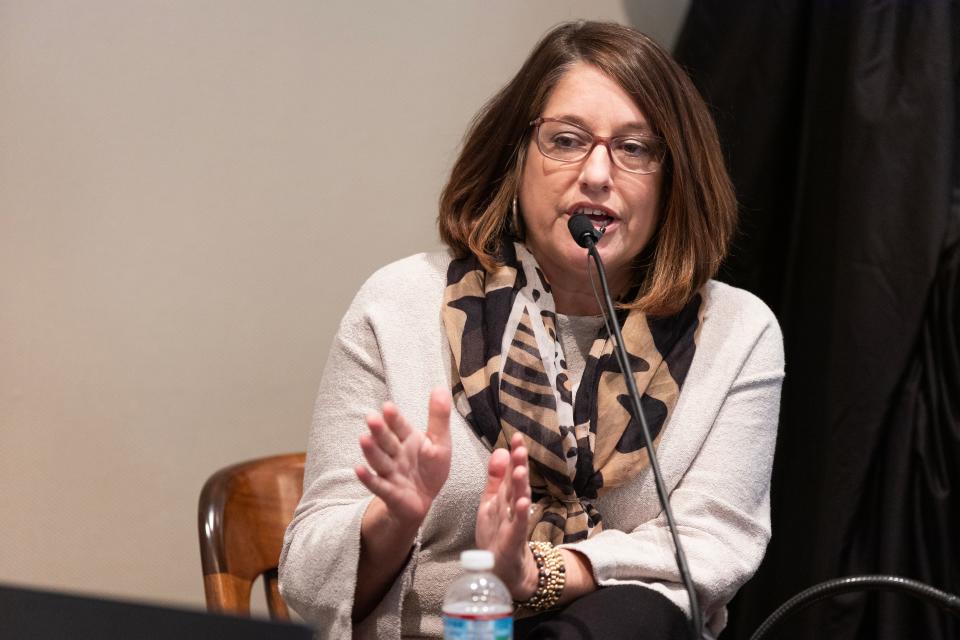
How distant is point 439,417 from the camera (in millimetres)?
1120

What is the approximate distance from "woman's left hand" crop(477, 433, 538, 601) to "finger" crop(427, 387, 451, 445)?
2.3 inches

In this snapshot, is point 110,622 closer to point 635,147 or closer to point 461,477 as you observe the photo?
point 461,477

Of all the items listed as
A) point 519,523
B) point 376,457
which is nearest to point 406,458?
point 376,457

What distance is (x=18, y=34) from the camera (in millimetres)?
1913

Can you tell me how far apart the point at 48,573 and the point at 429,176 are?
113cm

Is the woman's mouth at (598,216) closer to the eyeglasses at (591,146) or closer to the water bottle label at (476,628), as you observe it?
the eyeglasses at (591,146)

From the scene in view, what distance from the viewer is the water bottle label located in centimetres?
90

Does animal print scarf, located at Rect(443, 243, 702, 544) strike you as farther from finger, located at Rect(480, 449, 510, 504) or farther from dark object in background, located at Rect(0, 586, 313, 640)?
dark object in background, located at Rect(0, 586, 313, 640)

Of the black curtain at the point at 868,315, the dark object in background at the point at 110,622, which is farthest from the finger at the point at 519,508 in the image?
the black curtain at the point at 868,315

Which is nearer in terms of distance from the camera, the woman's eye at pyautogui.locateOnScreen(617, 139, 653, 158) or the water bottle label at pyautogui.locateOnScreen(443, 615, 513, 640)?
the water bottle label at pyautogui.locateOnScreen(443, 615, 513, 640)

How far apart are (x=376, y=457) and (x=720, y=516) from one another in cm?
59

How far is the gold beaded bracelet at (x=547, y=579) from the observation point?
1.29m

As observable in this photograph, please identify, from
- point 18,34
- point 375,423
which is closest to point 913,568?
point 375,423

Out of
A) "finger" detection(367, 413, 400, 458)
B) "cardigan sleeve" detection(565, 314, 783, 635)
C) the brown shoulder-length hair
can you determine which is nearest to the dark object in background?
"finger" detection(367, 413, 400, 458)
